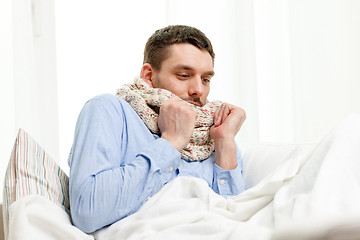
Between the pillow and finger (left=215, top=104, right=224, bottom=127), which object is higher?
finger (left=215, top=104, right=224, bottom=127)

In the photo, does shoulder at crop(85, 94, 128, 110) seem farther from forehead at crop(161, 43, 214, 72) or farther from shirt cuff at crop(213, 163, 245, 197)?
shirt cuff at crop(213, 163, 245, 197)

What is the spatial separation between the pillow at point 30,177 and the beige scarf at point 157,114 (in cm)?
33

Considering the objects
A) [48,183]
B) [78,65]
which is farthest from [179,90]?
[78,65]

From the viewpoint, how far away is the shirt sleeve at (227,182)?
1489 millimetres

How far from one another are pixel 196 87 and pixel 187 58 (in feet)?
0.35

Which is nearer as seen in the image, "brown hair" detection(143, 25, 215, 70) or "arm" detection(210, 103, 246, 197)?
"arm" detection(210, 103, 246, 197)

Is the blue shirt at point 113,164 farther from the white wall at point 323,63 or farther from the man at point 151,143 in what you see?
the white wall at point 323,63

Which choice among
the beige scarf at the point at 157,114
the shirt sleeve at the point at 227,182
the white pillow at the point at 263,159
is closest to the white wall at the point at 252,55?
the white pillow at the point at 263,159

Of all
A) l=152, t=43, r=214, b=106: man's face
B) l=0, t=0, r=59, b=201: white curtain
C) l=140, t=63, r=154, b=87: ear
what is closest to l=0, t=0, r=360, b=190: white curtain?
l=0, t=0, r=59, b=201: white curtain

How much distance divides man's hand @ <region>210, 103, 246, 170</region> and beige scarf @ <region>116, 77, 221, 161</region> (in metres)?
0.03

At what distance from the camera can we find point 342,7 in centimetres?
283

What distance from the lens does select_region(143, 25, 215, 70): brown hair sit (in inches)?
63.3

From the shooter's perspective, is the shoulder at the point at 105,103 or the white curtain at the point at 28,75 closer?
the shoulder at the point at 105,103

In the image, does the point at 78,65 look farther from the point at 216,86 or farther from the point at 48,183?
the point at 48,183
